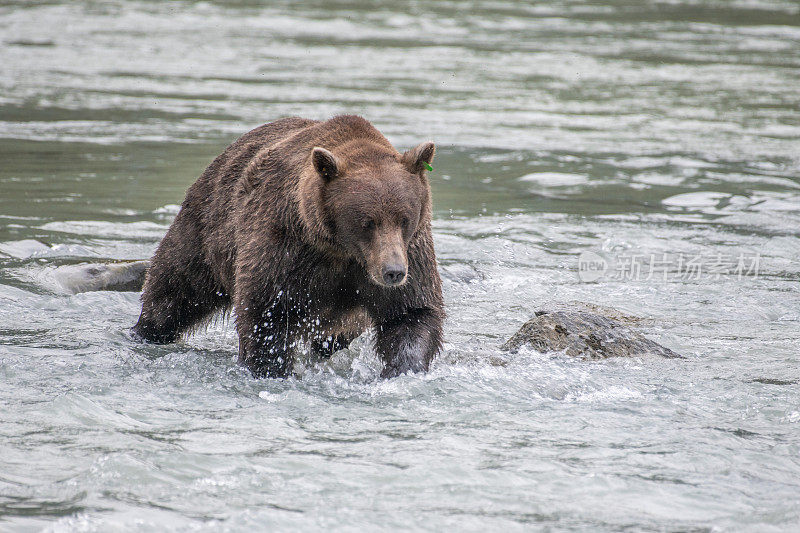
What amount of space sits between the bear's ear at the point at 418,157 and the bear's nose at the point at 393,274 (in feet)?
2.07

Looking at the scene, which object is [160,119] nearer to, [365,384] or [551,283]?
[551,283]

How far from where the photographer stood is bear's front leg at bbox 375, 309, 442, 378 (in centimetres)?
576

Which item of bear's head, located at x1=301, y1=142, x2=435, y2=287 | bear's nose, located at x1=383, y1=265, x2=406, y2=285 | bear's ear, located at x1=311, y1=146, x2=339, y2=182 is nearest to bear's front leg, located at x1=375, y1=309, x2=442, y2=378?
bear's head, located at x1=301, y1=142, x2=435, y2=287

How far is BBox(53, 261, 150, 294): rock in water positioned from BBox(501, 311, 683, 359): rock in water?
3.23 metres

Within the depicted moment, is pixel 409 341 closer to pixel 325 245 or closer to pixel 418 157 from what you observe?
pixel 325 245

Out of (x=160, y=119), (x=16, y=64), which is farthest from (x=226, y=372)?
(x=16, y=64)

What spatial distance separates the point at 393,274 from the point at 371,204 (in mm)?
387

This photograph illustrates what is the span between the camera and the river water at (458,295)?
172 inches

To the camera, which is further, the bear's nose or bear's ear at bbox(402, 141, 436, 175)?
bear's ear at bbox(402, 141, 436, 175)

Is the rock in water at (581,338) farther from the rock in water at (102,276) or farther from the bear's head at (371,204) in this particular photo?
the rock in water at (102,276)

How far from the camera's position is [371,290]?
566 centimetres

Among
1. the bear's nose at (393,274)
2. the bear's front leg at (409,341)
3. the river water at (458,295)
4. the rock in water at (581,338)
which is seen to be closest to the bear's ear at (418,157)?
the bear's nose at (393,274)

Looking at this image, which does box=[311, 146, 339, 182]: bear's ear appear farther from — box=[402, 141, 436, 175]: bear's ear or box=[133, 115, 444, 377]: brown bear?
box=[402, 141, 436, 175]: bear's ear

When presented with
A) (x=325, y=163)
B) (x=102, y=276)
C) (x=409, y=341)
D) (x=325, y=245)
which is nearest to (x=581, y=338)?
(x=409, y=341)
